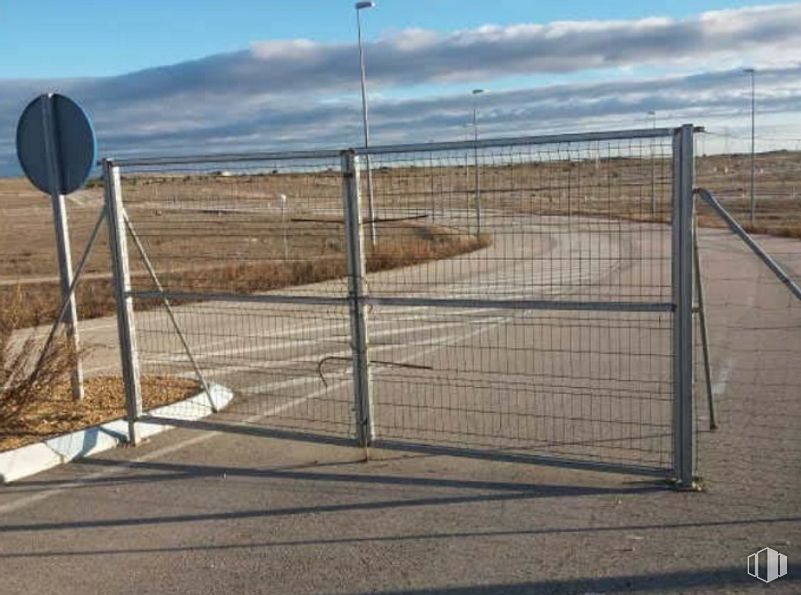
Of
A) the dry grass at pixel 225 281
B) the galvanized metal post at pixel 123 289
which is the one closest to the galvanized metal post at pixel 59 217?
the galvanized metal post at pixel 123 289

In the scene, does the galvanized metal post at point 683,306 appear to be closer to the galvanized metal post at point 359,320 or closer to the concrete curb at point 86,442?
the galvanized metal post at point 359,320

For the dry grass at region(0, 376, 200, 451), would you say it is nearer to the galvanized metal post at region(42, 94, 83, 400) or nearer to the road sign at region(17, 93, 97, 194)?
the galvanized metal post at region(42, 94, 83, 400)

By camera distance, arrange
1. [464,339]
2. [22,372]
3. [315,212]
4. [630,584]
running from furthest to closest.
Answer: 1. [464,339]
2. [315,212]
3. [22,372]
4. [630,584]

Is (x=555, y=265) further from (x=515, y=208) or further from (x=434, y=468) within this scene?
(x=434, y=468)

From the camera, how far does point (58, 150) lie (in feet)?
25.4

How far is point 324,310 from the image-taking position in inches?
619

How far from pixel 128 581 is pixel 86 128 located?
410 cm

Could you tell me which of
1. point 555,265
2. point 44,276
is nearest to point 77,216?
point 44,276

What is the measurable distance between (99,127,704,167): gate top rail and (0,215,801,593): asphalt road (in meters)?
1.29

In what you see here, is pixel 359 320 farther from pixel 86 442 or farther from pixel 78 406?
pixel 78 406

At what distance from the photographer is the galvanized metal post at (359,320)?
21.1ft

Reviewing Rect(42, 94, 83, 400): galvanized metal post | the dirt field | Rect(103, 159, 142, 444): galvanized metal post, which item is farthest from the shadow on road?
Rect(42, 94, 83, 400): galvanized metal post

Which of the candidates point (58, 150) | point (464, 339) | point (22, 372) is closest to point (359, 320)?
point (22, 372)

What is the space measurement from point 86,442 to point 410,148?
3293mm
